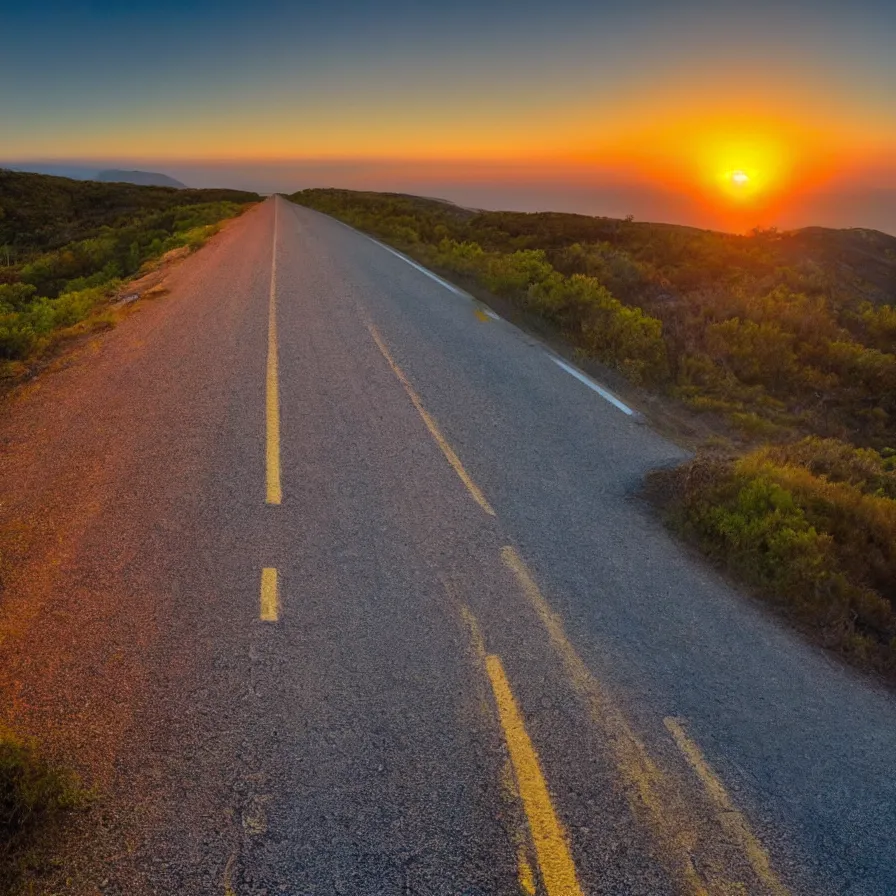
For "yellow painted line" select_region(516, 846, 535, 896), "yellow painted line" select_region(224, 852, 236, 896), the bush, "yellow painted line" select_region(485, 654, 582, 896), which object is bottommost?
"yellow painted line" select_region(224, 852, 236, 896)

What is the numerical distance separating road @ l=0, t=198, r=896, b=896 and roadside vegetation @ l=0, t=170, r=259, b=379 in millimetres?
5292

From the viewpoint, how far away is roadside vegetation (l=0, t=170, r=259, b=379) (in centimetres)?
1363

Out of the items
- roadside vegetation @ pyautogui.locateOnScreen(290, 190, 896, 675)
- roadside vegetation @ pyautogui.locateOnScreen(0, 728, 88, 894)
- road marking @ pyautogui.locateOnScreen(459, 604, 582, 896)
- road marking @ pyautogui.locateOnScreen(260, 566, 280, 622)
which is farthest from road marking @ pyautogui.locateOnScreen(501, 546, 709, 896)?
roadside vegetation @ pyautogui.locateOnScreen(0, 728, 88, 894)

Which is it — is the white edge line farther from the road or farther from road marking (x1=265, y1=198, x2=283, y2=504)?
road marking (x1=265, y1=198, x2=283, y2=504)

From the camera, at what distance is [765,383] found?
12.9m

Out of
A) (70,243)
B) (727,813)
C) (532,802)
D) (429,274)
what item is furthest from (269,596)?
(70,243)

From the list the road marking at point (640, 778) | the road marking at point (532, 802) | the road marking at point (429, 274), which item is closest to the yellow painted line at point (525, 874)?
the road marking at point (532, 802)

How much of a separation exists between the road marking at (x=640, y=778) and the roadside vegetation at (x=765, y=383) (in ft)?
7.60

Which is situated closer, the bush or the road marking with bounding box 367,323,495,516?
the bush

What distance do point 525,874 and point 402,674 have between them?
5.17 ft

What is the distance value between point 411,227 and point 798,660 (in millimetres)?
31569

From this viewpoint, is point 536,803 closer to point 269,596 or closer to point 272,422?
point 269,596

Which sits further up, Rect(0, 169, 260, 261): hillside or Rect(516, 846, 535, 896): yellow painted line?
Rect(0, 169, 260, 261): hillside

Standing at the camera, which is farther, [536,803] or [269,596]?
[269,596]
